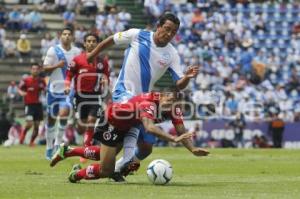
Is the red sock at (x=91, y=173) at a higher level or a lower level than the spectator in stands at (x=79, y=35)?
lower

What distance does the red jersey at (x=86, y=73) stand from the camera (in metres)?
20.5

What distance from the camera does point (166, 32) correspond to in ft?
45.1

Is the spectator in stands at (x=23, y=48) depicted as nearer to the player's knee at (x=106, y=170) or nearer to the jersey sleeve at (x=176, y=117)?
the jersey sleeve at (x=176, y=117)

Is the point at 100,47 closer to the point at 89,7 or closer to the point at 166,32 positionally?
the point at 166,32

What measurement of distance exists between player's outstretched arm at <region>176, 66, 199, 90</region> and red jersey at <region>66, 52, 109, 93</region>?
6403mm

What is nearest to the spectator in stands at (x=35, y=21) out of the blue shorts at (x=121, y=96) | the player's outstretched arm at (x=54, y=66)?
the player's outstretched arm at (x=54, y=66)

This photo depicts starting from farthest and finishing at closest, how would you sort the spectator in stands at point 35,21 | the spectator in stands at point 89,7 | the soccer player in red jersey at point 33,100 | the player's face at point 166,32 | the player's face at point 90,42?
the spectator in stands at point 89,7
the spectator in stands at point 35,21
the soccer player in red jersey at point 33,100
the player's face at point 90,42
the player's face at point 166,32

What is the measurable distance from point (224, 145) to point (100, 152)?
22.0 m

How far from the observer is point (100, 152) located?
1398 cm

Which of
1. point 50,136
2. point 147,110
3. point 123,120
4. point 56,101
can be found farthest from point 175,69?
point 50,136

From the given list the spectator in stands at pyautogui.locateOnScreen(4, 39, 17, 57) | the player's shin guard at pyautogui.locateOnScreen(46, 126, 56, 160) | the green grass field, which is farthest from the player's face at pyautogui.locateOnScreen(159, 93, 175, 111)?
the spectator in stands at pyautogui.locateOnScreen(4, 39, 17, 57)

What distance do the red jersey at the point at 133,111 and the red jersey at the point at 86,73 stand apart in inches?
269

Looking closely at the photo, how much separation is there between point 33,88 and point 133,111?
17402 mm

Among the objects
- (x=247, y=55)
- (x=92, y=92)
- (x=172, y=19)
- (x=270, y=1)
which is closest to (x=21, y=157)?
(x=92, y=92)
